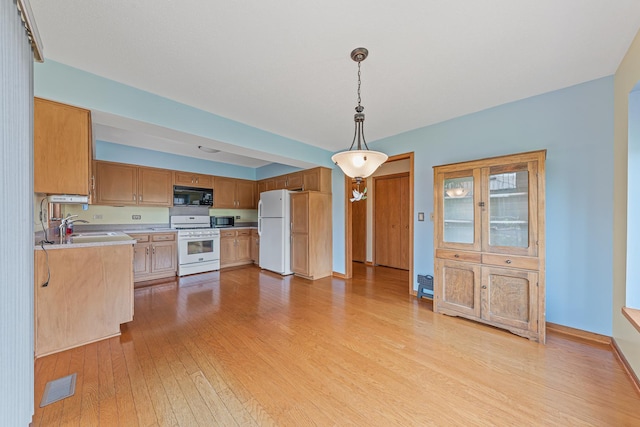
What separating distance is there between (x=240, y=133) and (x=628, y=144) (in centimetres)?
376

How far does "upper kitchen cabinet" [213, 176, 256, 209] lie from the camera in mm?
5430

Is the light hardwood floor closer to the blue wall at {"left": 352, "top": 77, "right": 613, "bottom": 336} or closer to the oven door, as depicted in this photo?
the blue wall at {"left": 352, "top": 77, "right": 613, "bottom": 336}

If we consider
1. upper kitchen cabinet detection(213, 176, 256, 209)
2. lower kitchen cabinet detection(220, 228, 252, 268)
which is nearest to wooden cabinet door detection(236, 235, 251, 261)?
lower kitchen cabinet detection(220, 228, 252, 268)

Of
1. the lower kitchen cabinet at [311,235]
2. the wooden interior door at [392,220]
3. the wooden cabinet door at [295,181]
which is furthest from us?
the wooden interior door at [392,220]

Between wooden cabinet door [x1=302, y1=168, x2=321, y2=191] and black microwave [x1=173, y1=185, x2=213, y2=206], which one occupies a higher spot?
wooden cabinet door [x1=302, y1=168, x2=321, y2=191]

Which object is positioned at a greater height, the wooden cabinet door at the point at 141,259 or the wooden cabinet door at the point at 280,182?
the wooden cabinet door at the point at 280,182

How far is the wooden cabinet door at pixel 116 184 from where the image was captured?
3.96 metres

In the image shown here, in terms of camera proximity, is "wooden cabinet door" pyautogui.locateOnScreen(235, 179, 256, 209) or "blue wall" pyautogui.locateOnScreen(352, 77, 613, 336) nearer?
"blue wall" pyautogui.locateOnScreen(352, 77, 613, 336)

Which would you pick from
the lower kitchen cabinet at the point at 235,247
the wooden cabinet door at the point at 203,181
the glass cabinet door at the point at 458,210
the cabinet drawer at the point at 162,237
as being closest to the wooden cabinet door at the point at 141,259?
the cabinet drawer at the point at 162,237

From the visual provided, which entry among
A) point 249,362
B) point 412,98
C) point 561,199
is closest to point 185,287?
point 249,362

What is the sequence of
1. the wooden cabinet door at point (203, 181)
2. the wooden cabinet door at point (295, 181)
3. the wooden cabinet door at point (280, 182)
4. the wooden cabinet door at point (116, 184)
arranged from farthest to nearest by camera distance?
the wooden cabinet door at point (280, 182) → the wooden cabinet door at point (203, 181) → the wooden cabinet door at point (295, 181) → the wooden cabinet door at point (116, 184)

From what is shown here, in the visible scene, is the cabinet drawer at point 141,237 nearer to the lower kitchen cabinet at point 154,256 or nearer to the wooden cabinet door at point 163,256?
the lower kitchen cabinet at point 154,256

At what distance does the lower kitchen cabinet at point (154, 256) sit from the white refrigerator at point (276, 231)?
1651 millimetres

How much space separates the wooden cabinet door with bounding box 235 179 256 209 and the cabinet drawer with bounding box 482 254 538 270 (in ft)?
16.5
